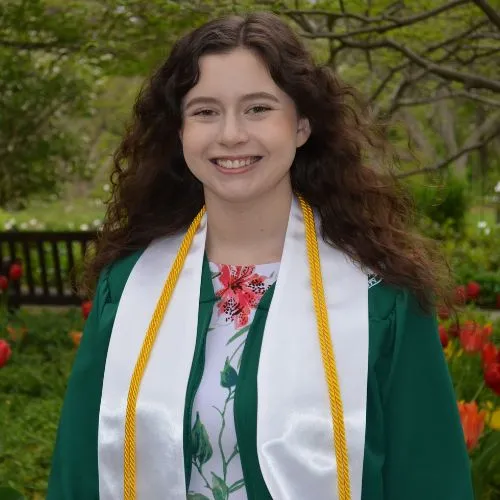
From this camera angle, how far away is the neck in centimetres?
163

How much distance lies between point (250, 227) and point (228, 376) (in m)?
0.29

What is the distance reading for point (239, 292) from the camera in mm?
1633

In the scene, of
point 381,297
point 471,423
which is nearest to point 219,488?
point 381,297

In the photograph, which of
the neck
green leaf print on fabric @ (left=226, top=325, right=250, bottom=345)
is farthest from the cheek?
green leaf print on fabric @ (left=226, top=325, right=250, bottom=345)

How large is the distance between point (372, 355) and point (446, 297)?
0.26 metres

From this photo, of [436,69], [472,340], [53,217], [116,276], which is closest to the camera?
[116,276]

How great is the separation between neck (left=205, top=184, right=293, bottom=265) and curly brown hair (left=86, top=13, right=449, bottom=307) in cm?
10

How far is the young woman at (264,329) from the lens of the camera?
1520 millimetres

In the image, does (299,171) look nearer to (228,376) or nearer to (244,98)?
(244,98)

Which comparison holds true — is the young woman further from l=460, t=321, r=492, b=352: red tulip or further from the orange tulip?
l=460, t=321, r=492, b=352: red tulip

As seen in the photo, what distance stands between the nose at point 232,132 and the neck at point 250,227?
0.16 meters

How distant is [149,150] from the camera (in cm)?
182

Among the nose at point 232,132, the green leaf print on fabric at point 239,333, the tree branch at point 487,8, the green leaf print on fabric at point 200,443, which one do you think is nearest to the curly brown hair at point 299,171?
the nose at point 232,132

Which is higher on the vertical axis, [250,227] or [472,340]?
[250,227]
